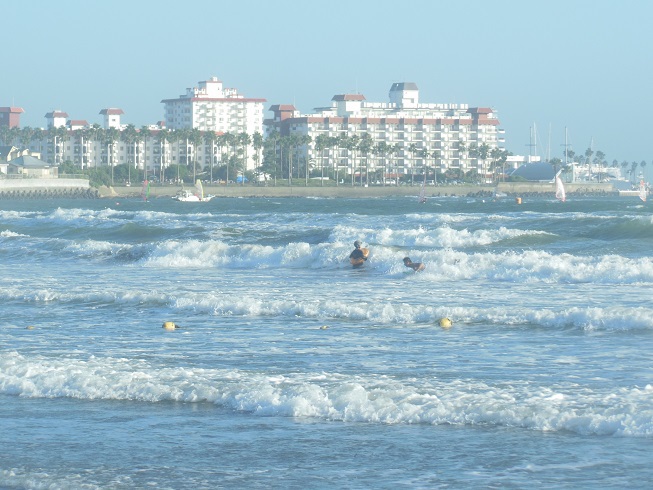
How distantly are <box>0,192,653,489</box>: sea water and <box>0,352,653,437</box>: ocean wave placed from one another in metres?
0.03

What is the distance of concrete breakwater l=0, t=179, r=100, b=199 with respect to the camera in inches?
5605

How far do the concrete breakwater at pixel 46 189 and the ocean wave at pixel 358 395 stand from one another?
13405 cm

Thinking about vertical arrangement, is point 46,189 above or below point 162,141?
below

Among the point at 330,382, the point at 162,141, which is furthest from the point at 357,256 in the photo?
the point at 162,141

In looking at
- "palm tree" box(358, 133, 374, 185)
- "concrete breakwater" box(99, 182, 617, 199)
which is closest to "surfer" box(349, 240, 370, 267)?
"concrete breakwater" box(99, 182, 617, 199)

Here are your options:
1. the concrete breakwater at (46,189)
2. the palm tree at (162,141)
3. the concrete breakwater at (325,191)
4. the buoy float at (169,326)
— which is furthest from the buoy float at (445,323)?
the palm tree at (162,141)

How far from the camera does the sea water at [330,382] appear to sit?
9.27 m

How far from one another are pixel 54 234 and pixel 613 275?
32.8 m

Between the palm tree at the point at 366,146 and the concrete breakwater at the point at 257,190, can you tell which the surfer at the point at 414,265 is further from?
the palm tree at the point at 366,146

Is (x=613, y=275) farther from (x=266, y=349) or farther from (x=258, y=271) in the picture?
(x=266, y=349)

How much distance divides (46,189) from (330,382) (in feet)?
456

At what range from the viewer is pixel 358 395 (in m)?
11.4

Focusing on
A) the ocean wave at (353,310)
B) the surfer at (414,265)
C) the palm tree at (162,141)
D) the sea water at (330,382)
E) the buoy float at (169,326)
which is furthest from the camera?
the palm tree at (162,141)

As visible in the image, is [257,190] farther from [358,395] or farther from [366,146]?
[358,395]
